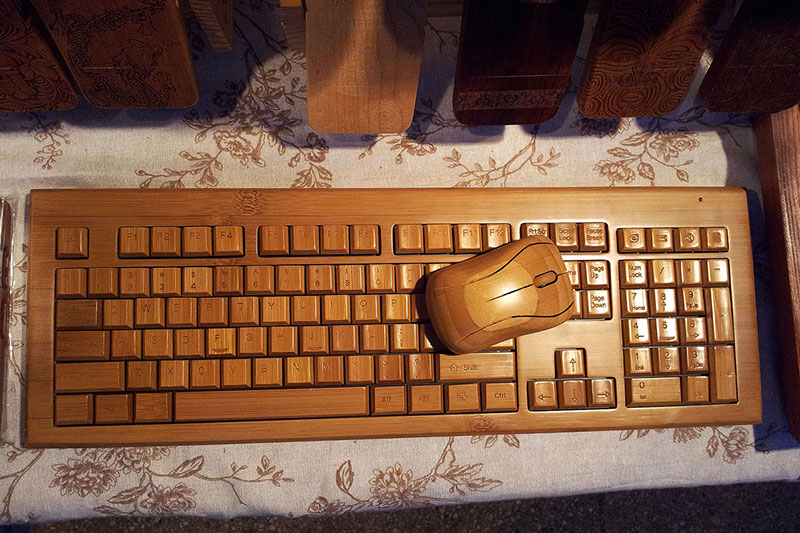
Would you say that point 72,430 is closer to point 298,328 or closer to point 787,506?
point 298,328

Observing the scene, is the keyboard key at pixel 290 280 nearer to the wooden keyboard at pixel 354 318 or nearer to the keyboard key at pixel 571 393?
the wooden keyboard at pixel 354 318

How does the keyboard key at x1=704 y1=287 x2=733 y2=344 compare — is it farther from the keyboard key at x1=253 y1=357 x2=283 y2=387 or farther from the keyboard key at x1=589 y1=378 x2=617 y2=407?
the keyboard key at x1=253 y1=357 x2=283 y2=387

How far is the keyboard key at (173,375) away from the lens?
54 cm

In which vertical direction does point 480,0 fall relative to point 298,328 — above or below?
above

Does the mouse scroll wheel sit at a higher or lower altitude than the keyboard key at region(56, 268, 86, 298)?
lower

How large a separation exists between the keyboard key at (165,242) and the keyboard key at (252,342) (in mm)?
106

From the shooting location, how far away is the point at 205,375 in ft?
1.79

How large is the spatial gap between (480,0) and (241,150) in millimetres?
322

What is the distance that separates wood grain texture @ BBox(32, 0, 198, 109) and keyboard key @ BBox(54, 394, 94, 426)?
299 millimetres

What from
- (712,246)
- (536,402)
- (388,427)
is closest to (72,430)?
(388,427)

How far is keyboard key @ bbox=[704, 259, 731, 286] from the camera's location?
0.58m

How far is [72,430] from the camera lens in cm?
54

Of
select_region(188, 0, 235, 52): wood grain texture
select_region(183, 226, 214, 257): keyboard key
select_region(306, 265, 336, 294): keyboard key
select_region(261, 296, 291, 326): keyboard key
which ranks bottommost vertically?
select_region(261, 296, 291, 326): keyboard key

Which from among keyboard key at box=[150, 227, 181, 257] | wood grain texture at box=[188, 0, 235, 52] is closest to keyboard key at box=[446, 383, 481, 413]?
keyboard key at box=[150, 227, 181, 257]
